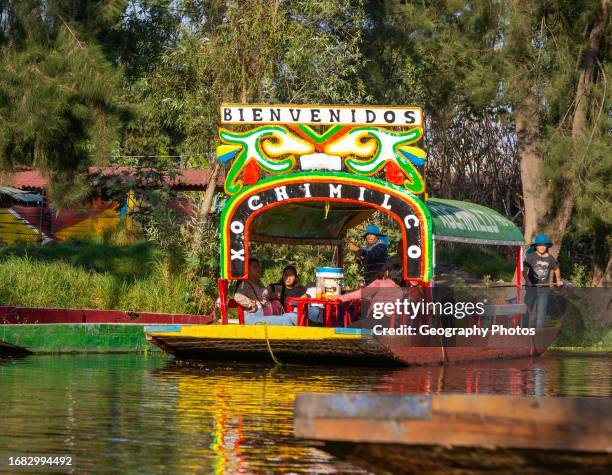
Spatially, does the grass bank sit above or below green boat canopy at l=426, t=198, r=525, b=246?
below

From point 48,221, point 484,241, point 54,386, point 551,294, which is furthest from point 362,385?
point 48,221

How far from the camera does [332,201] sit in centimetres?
1838

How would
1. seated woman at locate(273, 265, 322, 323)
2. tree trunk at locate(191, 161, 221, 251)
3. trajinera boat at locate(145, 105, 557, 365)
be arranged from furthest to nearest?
tree trunk at locate(191, 161, 221, 251), seated woman at locate(273, 265, 322, 323), trajinera boat at locate(145, 105, 557, 365)

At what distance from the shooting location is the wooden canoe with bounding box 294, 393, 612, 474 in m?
5.86

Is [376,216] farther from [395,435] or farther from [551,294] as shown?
[395,435]

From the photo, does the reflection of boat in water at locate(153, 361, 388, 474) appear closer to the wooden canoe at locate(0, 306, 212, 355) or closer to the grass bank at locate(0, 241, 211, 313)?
the wooden canoe at locate(0, 306, 212, 355)

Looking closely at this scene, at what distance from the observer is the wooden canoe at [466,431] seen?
586 cm

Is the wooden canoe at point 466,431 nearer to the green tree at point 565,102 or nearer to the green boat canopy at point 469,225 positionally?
the green boat canopy at point 469,225

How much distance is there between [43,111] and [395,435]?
14685 mm

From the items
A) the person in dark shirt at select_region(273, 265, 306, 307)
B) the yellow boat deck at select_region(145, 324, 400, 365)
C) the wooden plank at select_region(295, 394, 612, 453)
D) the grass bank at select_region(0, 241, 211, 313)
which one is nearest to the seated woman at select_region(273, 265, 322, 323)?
the person in dark shirt at select_region(273, 265, 306, 307)

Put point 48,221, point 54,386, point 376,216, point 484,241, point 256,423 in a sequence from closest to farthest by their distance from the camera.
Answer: point 256,423, point 54,386, point 484,241, point 376,216, point 48,221

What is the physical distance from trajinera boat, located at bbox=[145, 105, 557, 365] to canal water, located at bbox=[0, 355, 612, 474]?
0.35 meters

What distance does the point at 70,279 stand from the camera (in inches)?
928
